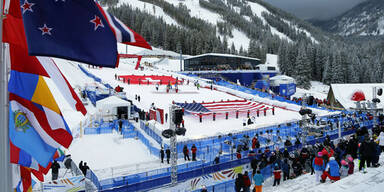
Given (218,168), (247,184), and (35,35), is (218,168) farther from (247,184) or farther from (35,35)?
(35,35)

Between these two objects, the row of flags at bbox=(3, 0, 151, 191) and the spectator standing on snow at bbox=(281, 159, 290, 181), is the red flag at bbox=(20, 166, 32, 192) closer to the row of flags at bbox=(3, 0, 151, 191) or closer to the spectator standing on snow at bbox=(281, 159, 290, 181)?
the row of flags at bbox=(3, 0, 151, 191)

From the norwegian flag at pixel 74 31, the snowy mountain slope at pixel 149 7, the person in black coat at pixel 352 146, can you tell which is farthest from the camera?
the snowy mountain slope at pixel 149 7

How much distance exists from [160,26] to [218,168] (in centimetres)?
10012

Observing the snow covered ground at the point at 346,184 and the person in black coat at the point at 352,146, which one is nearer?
the snow covered ground at the point at 346,184

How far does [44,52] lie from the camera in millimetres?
3621

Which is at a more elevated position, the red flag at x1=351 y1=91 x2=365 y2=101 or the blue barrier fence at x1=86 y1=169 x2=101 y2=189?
the red flag at x1=351 y1=91 x2=365 y2=101

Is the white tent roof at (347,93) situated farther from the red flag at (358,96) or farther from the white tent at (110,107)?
the white tent at (110,107)

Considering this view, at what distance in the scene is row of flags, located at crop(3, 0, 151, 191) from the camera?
3.73m

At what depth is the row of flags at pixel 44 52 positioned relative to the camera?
3734 millimetres

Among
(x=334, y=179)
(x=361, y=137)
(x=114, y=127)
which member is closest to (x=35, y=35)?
(x=334, y=179)

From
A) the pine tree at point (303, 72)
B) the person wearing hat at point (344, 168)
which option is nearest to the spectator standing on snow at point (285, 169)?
the person wearing hat at point (344, 168)

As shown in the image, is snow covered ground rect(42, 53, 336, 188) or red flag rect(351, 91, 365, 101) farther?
red flag rect(351, 91, 365, 101)

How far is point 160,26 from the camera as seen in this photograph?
10781 centimetres

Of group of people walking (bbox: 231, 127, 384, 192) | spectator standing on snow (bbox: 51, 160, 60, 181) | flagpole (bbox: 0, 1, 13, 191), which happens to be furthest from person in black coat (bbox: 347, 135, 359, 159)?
flagpole (bbox: 0, 1, 13, 191)
